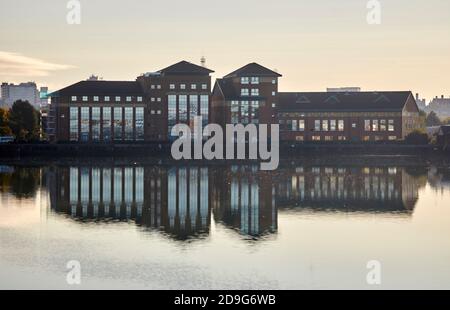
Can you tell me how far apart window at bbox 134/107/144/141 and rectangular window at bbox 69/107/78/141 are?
26.7 feet

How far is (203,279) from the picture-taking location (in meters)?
28.3

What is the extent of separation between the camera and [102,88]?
11512 cm

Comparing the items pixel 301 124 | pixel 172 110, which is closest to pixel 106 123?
pixel 172 110

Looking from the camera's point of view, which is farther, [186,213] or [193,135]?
[193,135]

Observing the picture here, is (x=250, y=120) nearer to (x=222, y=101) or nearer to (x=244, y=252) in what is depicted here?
(x=222, y=101)

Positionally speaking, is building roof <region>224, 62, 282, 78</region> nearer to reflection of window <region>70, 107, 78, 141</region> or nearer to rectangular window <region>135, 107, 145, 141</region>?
rectangular window <region>135, 107, 145, 141</region>

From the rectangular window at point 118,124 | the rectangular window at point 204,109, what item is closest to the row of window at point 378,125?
the rectangular window at point 204,109

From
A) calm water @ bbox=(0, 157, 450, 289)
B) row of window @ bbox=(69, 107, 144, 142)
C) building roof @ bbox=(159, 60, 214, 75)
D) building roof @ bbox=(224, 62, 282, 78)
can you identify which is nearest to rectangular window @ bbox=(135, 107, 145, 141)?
row of window @ bbox=(69, 107, 144, 142)

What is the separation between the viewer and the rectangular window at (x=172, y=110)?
11369 cm

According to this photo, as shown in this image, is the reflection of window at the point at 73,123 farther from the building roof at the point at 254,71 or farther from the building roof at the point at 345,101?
the building roof at the point at 345,101

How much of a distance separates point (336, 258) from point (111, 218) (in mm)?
15834
